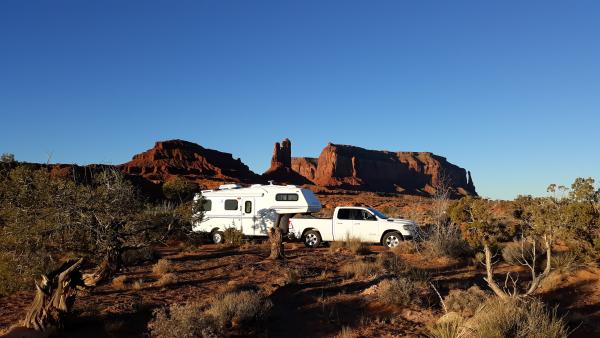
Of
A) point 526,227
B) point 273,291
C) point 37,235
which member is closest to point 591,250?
point 526,227

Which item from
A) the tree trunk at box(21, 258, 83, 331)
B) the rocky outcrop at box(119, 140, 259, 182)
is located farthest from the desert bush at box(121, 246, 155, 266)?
the rocky outcrop at box(119, 140, 259, 182)

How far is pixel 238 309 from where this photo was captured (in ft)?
27.5

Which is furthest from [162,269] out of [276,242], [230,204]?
[230,204]

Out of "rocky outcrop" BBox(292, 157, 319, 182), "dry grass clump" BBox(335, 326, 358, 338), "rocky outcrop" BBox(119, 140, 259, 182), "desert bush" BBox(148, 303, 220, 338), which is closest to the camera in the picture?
"desert bush" BBox(148, 303, 220, 338)

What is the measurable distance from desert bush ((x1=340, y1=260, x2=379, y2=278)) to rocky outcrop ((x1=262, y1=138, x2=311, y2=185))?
71506 mm

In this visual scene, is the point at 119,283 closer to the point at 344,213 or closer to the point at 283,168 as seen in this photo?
the point at 344,213

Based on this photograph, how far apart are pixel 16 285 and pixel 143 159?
69689mm

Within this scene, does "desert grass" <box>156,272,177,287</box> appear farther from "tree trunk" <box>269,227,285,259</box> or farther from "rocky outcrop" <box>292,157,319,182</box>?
"rocky outcrop" <box>292,157,319,182</box>

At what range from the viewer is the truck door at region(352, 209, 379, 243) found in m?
18.0

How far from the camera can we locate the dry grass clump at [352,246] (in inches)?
649

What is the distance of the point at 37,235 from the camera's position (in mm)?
8195

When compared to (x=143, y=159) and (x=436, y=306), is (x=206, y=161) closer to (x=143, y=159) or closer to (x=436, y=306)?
(x=143, y=159)

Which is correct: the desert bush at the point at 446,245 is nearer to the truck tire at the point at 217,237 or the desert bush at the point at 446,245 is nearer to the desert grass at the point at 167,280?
the truck tire at the point at 217,237

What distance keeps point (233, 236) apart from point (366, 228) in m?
5.39
